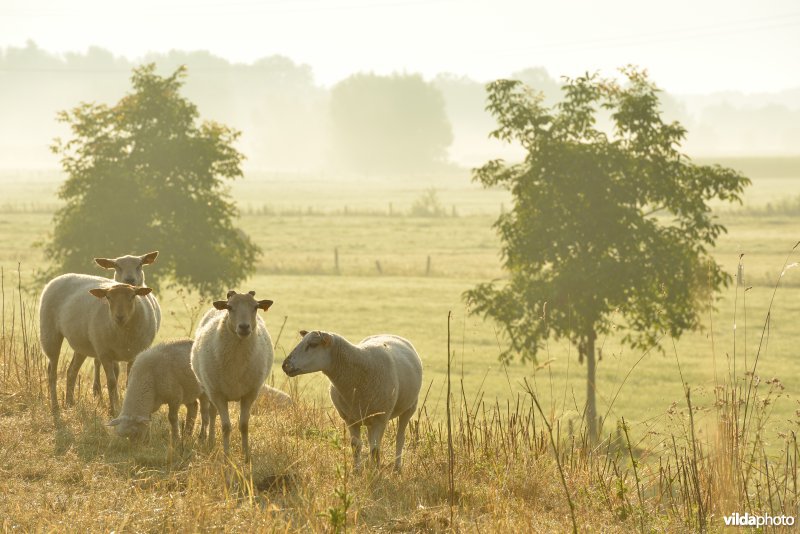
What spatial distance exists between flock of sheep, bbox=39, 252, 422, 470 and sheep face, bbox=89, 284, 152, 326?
12 millimetres

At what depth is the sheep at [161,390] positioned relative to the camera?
998 cm

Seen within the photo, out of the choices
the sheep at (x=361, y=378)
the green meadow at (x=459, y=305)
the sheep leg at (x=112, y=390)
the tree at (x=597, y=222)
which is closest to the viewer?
the sheep at (x=361, y=378)

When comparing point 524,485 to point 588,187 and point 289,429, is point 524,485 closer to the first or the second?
point 289,429

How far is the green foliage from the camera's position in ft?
64.1

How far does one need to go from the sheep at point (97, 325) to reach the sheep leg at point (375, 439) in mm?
3388

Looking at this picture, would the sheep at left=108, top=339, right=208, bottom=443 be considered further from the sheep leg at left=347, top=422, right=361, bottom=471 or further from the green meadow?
the sheep leg at left=347, top=422, right=361, bottom=471

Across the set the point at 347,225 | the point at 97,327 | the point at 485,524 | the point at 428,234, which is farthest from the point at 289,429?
the point at 347,225

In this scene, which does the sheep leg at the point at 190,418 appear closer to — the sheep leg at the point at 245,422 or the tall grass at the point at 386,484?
the tall grass at the point at 386,484

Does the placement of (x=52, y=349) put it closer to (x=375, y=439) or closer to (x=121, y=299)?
(x=121, y=299)

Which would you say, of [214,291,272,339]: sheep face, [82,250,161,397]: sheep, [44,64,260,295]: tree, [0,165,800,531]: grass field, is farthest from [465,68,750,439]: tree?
[214,291,272,339]: sheep face

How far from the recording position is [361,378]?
9.42m

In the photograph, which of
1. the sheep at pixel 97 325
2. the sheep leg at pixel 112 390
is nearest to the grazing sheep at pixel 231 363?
the sheep at pixel 97 325

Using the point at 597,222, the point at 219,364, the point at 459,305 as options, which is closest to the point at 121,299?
the point at 219,364

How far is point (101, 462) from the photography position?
30.1 ft
